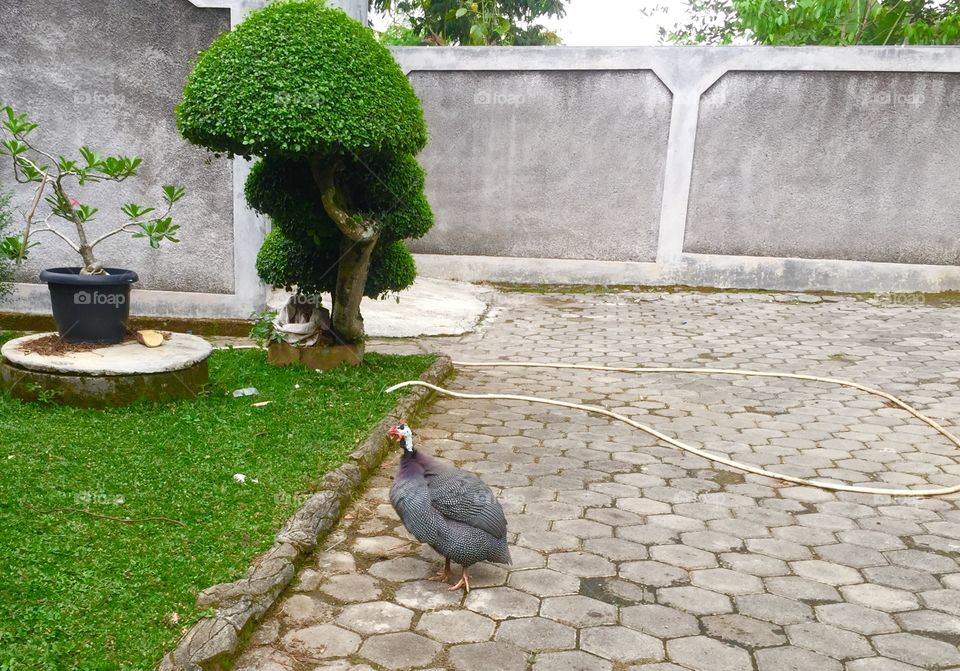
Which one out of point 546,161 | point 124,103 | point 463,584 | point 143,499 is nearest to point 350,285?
point 143,499

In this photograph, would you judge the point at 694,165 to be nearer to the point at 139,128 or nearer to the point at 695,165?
the point at 695,165

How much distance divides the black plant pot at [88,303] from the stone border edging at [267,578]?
8.24 feet

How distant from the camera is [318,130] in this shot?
534 cm

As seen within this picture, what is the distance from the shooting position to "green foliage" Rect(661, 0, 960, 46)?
13.8m

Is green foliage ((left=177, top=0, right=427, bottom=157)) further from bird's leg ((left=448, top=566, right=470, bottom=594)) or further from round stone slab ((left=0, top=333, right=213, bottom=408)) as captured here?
bird's leg ((left=448, top=566, right=470, bottom=594))

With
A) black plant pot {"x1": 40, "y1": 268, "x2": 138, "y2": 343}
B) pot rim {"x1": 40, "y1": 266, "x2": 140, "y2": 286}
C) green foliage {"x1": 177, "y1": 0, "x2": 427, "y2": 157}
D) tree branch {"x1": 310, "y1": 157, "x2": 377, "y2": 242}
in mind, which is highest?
green foliage {"x1": 177, "y1": 0, "x2": 427, "y2": 157}

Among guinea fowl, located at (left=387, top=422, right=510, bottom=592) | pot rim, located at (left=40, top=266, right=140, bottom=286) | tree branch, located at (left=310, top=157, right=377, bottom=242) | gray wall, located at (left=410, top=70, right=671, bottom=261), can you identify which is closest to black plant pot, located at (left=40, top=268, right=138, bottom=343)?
pot rim, located at (left=40, top=266, right=140, bottom=286)

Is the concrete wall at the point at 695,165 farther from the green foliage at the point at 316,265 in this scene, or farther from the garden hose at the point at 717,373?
the green foliage at the point at 316,265

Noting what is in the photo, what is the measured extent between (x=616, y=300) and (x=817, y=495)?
291 inches

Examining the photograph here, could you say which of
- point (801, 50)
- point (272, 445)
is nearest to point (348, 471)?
point (272, 445)

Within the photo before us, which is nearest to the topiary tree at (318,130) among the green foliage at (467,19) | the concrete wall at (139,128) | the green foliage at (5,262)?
the concrete wall at (139,128)

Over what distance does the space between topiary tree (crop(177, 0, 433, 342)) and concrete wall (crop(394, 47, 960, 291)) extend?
622cm

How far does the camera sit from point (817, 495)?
488 cm

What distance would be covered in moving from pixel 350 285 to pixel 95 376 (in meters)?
2.22
